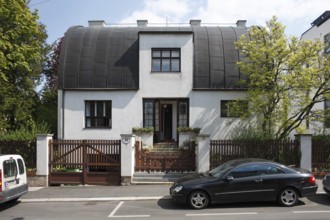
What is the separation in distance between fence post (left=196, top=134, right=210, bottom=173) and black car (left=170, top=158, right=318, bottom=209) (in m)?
3.77

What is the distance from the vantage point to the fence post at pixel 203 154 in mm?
13867

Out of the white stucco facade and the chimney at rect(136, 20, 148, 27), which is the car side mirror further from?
the chimney at rect(136, 20, 148, 27)

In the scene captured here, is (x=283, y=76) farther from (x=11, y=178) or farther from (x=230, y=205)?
(x=11, y=178)

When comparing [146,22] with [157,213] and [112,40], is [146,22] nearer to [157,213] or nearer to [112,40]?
[112,40]

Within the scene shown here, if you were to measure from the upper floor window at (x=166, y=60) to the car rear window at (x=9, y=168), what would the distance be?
10.9 metres

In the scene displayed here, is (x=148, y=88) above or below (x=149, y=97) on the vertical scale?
above

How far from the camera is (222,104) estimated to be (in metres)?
19.4

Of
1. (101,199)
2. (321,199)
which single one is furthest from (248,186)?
(101,199)

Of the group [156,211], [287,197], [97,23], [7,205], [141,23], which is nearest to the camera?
[156,211]

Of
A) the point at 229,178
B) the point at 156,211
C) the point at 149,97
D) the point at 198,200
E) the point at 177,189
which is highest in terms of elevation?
the point at 149,97

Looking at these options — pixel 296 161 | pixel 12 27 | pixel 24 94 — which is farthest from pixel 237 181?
pixel 24 94

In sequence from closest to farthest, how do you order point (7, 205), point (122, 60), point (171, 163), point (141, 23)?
1. point (7, 205)
2. point (171, 163)
3. point (122, 60)
4. point (141, 23)

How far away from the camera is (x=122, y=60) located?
19938 millimetres

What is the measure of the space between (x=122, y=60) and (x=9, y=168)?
36.6 feet
